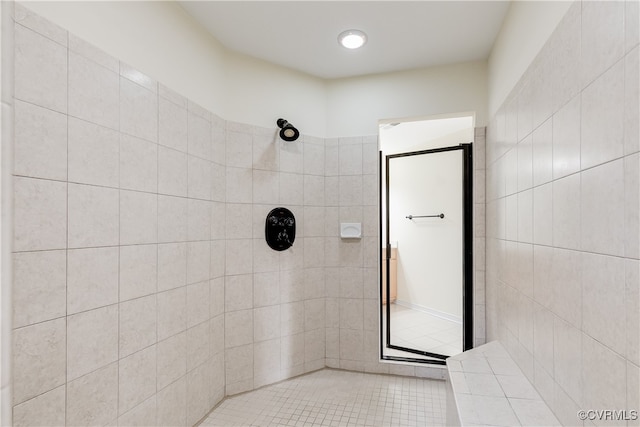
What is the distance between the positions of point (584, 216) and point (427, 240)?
260cm

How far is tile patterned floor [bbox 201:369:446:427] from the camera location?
2082mm

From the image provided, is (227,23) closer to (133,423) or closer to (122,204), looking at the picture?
(122,204)

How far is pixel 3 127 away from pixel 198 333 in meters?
1.88

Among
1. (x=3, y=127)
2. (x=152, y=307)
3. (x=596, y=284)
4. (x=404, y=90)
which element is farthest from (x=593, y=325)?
(x=404, y=90)

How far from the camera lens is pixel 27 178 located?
3.75ft

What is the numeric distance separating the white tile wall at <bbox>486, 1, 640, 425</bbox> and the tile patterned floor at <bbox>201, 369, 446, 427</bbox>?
92 cm

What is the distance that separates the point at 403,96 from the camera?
2.69 m

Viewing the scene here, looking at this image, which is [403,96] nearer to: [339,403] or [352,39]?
[352,39]

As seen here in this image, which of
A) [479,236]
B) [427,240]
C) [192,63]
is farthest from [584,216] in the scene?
[427,240]

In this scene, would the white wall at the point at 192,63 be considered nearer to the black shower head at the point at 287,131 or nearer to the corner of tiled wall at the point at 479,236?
the black shower head at the point at 287,131

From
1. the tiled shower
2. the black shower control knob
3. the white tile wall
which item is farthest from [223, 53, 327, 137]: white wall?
the white tile wall

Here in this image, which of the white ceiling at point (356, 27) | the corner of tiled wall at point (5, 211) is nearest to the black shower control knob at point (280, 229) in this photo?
the white ceiling at point (356, 27)

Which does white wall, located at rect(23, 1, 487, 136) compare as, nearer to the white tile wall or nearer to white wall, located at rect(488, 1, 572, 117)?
white wall, located at rect(488, 1, 572, 117)

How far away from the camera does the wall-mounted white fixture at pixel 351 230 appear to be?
8.93 ft
